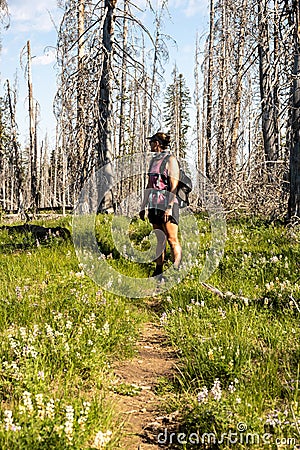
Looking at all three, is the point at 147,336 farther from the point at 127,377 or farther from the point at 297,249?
the point at 297,249

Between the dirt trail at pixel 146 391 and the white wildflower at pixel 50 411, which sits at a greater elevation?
the white wildflower at pixel 50 411

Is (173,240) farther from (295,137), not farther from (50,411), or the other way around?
(50,411)

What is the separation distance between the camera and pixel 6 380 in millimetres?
3549

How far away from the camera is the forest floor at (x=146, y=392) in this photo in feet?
11.0

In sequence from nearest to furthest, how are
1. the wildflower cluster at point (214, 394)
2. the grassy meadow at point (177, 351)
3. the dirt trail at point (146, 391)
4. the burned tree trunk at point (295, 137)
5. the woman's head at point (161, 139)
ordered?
the grassy meadow at point (177, 351)
the wildflower cluster at point (214, 394)
the dirt trail at point (146, 391)
the woman's head at point (161, 139)
the burned tree trunk at point (295, 137)

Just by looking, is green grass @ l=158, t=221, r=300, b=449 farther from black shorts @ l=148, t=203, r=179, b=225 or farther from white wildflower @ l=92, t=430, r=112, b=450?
black shorts @ l=148, t=203, r=179, b=225

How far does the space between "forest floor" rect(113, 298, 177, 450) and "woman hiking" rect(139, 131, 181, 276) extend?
7.60ft

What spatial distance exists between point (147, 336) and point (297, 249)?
10.6 ft

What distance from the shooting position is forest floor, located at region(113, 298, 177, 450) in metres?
3.35

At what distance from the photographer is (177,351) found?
15.9 ft

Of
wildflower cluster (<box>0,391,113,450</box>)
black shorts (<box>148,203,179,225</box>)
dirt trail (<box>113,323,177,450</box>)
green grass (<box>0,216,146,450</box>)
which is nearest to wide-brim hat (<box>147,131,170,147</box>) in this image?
black shorts (<box>148,203,179,225</box>)

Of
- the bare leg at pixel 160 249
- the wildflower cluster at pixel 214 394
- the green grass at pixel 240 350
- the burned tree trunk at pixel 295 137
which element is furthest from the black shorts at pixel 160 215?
the wildflower cluster at pixel 214 394

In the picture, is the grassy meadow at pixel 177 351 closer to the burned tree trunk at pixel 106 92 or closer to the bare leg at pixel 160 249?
the bare leg at pixel 160 249

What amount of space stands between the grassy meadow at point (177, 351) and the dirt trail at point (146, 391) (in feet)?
0.35
